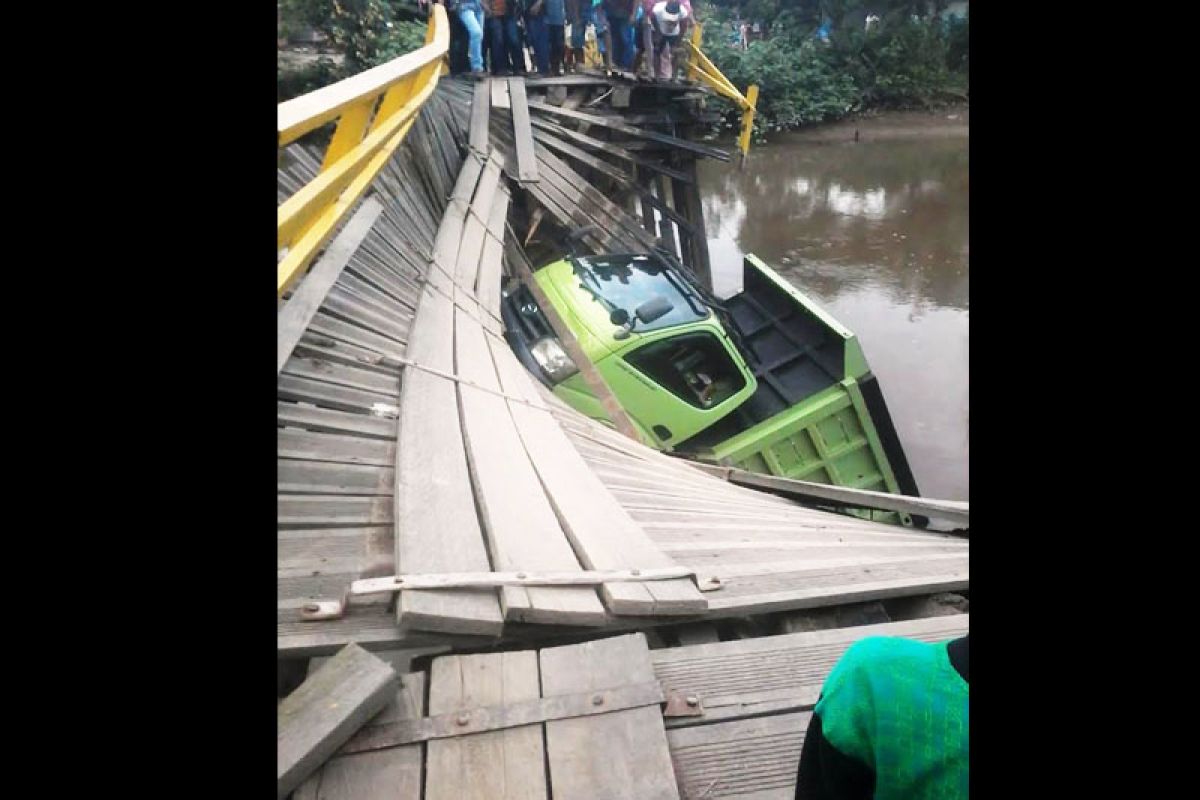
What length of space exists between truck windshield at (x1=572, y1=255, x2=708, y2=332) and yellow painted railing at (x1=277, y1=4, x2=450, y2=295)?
2.15 meters

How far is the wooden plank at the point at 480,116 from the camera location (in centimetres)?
791

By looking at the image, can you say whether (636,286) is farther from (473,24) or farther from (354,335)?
(473,24)

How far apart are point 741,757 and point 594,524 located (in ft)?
3.43

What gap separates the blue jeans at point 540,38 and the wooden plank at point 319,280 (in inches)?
279

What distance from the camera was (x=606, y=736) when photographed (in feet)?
5.64

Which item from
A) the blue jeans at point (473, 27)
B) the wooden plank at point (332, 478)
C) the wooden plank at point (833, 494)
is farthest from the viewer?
the blue jeans at point (473, 27)

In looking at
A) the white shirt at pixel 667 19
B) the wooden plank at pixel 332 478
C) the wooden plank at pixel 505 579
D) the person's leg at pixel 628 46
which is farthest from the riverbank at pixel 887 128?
the wooden plank at pixel 505 579

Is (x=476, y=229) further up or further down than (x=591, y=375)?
further up

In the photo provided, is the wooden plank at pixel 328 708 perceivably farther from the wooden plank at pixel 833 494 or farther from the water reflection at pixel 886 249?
the water reflection at pixel 886 249

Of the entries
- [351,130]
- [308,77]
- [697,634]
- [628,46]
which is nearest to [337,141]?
[351,130]
